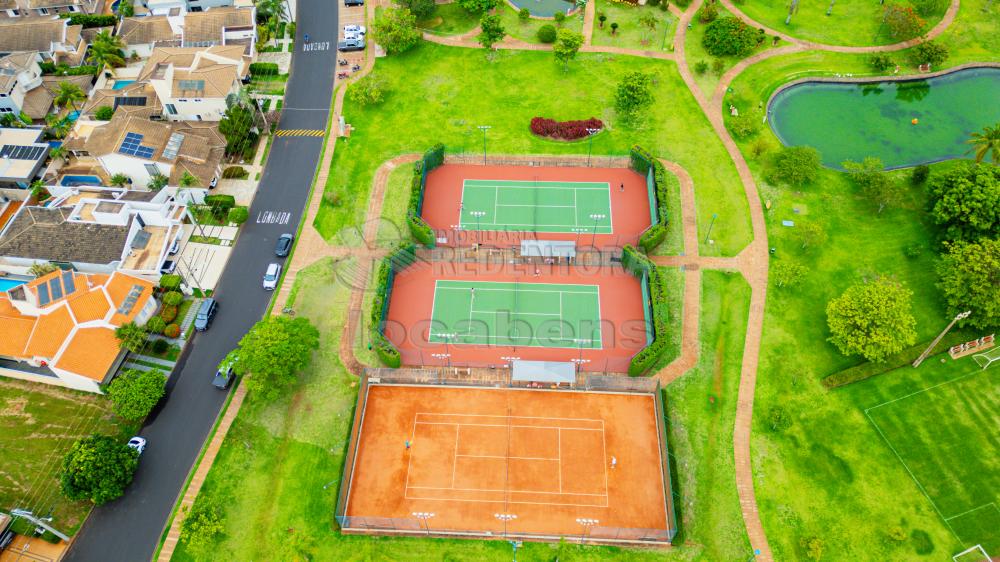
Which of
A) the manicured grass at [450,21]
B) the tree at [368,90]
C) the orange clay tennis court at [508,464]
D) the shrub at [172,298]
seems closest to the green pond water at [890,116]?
the manicured grass at [450,21]

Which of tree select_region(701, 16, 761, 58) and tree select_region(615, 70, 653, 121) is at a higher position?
tree select_region(701, 16, 761, 58)

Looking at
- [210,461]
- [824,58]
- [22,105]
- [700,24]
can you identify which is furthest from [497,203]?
[22,105]

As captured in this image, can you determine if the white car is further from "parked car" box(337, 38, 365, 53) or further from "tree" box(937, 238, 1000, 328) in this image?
"tree" box(937, 238, 1000, 328)

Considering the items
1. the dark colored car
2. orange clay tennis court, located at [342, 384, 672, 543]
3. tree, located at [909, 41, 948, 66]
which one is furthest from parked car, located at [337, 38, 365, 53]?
tree, located at [909, 41, 948, 66]

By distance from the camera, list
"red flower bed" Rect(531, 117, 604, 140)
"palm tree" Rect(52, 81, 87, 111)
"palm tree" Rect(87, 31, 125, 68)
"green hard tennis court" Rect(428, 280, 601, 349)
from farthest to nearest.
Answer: "palm tree" Rect(87, 31, 125, 68) < "red flower bed" Rect(531, 117, 604, 140) < "palm tree" Rect(52, 81, 87, 111) < "green hard tennis court" Rect(428, 280, 601, 349)

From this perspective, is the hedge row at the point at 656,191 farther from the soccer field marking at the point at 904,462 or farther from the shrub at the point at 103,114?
the shrub at the point at 103,114

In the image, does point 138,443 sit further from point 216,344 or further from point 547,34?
point 547,34

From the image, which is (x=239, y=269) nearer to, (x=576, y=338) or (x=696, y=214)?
(x=576, y=338)
